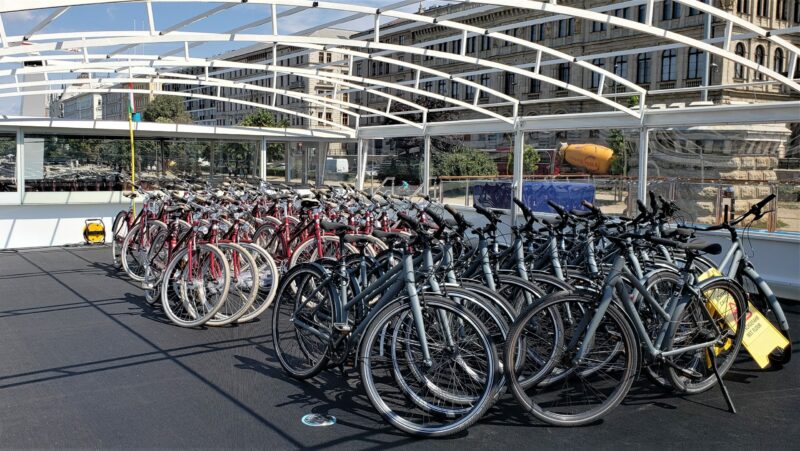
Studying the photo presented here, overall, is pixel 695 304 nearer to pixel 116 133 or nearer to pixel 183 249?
pixel 183 249

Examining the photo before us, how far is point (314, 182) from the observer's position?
49.2 ft

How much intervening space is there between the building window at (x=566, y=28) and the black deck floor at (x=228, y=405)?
40.6 metres

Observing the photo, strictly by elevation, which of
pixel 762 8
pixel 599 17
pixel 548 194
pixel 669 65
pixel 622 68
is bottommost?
pixel 548 194

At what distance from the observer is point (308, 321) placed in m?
4.75

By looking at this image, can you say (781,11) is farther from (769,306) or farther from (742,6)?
(769,306)

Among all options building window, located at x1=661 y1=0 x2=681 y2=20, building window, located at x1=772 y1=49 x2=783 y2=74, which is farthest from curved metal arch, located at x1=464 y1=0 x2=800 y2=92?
building window, located at x1=661 y1=0 x2=681 y2=20

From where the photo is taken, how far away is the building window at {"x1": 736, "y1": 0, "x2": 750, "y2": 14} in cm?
3356

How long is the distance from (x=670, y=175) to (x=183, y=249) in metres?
8.61

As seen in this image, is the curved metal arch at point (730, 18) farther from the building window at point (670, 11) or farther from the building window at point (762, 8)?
the building window at point (670, 11)

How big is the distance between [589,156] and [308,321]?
13742 mm

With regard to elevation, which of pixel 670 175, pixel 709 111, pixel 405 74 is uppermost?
pixel 405 74

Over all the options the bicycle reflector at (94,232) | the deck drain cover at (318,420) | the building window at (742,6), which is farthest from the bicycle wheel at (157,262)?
Answer: the building window at (742,6)

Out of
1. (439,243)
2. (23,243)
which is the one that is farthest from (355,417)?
(23,243)

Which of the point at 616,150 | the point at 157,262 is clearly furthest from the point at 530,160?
the point at 157,262
